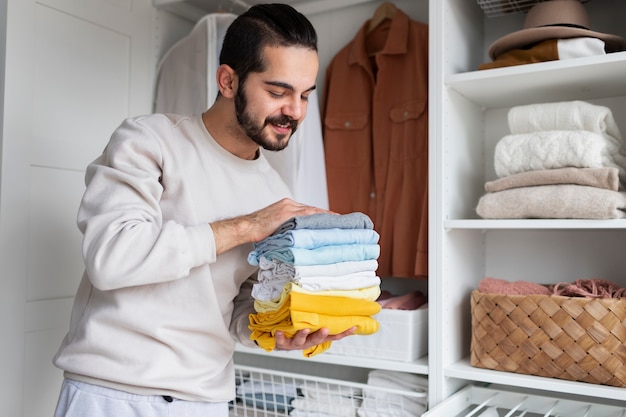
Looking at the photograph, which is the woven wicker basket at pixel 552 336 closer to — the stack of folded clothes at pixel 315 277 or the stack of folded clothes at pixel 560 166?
the stack of folded clothes at pixel 560 166

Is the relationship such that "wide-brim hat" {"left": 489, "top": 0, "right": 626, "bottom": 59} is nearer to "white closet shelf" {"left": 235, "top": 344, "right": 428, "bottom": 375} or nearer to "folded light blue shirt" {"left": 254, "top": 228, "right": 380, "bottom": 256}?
"folded light blue shirt" {"left": 254, "top": 228, "right": 380, "bottom": 256}

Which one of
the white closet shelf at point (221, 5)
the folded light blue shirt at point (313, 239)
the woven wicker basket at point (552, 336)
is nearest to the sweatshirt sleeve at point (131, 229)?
the folded light blue shirt at point (313, 239)

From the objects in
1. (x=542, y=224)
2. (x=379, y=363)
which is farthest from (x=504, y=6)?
(x=379, y=363)

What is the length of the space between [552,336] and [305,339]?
2.15 feet

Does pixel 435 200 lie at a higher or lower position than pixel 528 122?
lower

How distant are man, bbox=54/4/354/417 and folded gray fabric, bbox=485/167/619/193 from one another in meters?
0.61

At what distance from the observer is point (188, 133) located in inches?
53.7

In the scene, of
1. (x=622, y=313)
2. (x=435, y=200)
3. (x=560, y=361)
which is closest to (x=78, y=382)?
(x=435, y=200)

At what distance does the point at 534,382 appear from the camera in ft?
5.02

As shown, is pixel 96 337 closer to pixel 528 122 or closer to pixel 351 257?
pixel 351 257

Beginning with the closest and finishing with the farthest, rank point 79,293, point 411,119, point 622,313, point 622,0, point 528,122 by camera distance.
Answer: point 79,293 < point 622,313 < point 528,122 < point 622,0 < point 411,119

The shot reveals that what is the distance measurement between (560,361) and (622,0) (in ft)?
3.48

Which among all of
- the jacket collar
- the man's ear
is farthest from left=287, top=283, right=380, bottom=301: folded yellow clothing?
the jacket collar

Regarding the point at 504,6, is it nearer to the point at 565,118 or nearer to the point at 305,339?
the point at 565,118
